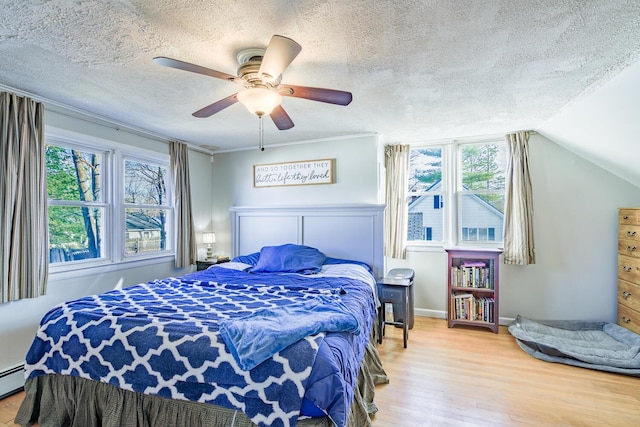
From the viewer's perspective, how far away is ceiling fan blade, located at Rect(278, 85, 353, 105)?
1781 millimetres

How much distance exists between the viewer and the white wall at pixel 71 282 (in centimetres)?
238

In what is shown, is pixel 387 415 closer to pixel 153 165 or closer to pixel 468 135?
pixel 468 135

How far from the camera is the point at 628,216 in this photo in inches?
119

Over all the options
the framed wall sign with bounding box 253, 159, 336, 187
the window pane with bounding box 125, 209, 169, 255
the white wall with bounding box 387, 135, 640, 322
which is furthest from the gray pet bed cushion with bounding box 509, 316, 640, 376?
the window pane with bounding box 125, 209, 169, 255

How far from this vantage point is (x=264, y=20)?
153 cm

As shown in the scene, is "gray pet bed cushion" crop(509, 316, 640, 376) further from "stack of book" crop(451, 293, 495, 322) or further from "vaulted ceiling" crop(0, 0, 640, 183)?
"vaulted ceiling" crop(0, 0, 640, 183)

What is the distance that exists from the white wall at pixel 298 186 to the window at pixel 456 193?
710 mm

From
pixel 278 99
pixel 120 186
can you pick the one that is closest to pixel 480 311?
pixel 278 99

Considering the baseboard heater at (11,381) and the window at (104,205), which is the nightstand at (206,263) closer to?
the window at (104,205)

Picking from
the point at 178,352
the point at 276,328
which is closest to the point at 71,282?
the point at 178,352

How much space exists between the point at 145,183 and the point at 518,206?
4525 mm

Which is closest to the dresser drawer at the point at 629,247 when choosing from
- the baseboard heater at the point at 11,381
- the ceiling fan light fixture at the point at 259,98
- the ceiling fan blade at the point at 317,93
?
the ceiling fan blade at the point at 317,93

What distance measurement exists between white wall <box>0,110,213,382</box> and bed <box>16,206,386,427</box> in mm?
839

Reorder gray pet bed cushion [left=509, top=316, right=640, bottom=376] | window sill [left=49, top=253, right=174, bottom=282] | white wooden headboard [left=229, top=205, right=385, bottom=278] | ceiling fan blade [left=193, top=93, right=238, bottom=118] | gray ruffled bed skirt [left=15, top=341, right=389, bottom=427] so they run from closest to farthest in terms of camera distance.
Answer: gray ruffled bed skirt [left=15, top=341, right=389, bottom=427]
ceiling fan blade [left=193, top=93, right=238, bottom=118]
gray pet bed cushion [left=509, top=316, right=640, bottom=376]
window sill [left=49, top=253, right=174, bottom=282]
white wooden headboard [left=229, top=205, right=385, bottom=278]
